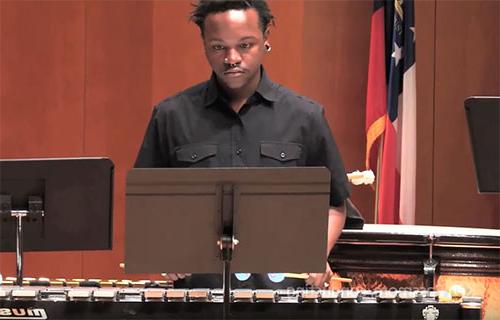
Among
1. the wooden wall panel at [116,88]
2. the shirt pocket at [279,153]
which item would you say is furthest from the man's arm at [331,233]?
the wooden wall panel at [116,88]

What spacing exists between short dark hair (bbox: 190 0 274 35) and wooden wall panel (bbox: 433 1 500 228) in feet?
11.0

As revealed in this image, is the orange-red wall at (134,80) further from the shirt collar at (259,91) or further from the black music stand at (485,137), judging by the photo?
the black music stand at (485,137)

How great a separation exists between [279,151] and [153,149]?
1.54 feet

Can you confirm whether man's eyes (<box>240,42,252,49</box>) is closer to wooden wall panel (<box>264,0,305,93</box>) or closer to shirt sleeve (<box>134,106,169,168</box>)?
shirt sleeve (<box>134,106,169,168</box>)

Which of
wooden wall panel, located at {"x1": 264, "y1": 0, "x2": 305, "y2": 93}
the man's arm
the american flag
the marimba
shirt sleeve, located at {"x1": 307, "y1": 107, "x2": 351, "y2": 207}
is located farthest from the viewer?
wooden wall panel, located at {"x1": 264, "y1": 0, "x2": 305, "y2": 93}

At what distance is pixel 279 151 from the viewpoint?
3.38 m

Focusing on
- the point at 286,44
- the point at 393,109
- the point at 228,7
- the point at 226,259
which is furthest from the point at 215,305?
the point at 286,44

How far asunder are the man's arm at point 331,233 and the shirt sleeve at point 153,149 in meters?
0.64

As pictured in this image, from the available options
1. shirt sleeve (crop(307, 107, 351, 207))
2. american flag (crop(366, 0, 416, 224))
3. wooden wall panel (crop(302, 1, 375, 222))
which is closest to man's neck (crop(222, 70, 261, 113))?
shirt sleeve (crop(307, 107, 351, 207))

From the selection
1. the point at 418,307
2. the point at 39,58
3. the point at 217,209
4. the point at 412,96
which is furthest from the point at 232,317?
the point at 39,58

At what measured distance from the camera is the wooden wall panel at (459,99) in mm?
6504

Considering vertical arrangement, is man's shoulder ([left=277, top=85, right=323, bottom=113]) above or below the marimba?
above

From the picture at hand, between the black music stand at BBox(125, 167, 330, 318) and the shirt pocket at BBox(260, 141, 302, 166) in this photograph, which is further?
the shirt pocket at BBox(260, 141, 302, 166)

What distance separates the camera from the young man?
334 centimetres
